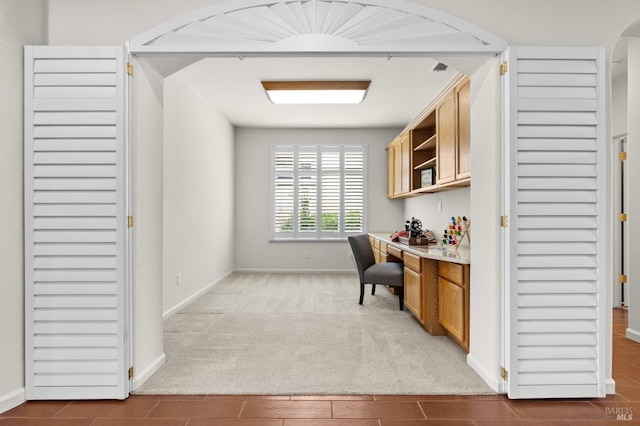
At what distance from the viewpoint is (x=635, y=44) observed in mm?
3330

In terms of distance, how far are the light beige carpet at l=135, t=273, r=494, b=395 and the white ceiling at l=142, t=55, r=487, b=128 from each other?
210 centimetres

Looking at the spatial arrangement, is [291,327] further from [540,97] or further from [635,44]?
[635,44]

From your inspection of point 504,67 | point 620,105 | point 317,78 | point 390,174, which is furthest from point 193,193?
point 620,105

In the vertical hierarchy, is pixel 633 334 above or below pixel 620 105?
below

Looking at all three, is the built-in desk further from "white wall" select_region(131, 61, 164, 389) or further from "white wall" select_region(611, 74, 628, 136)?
"white wall" select_region(611, 74, 628, 136)

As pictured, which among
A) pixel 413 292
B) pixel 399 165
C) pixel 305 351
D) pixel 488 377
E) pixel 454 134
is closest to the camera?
pixel 488 377

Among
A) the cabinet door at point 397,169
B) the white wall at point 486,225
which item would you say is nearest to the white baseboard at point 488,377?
the white wall at point 486,225

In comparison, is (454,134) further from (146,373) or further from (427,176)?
(146,373)

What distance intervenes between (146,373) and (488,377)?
222 centimetres

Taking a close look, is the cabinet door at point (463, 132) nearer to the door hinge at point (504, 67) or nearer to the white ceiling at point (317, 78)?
the white ceiling at point (317, 78)

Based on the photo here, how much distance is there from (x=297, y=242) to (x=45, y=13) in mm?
5244

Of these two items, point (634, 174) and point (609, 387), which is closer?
point (609, 387)

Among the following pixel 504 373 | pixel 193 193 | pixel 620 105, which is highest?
pixel 620 105

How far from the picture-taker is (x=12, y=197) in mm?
2184
